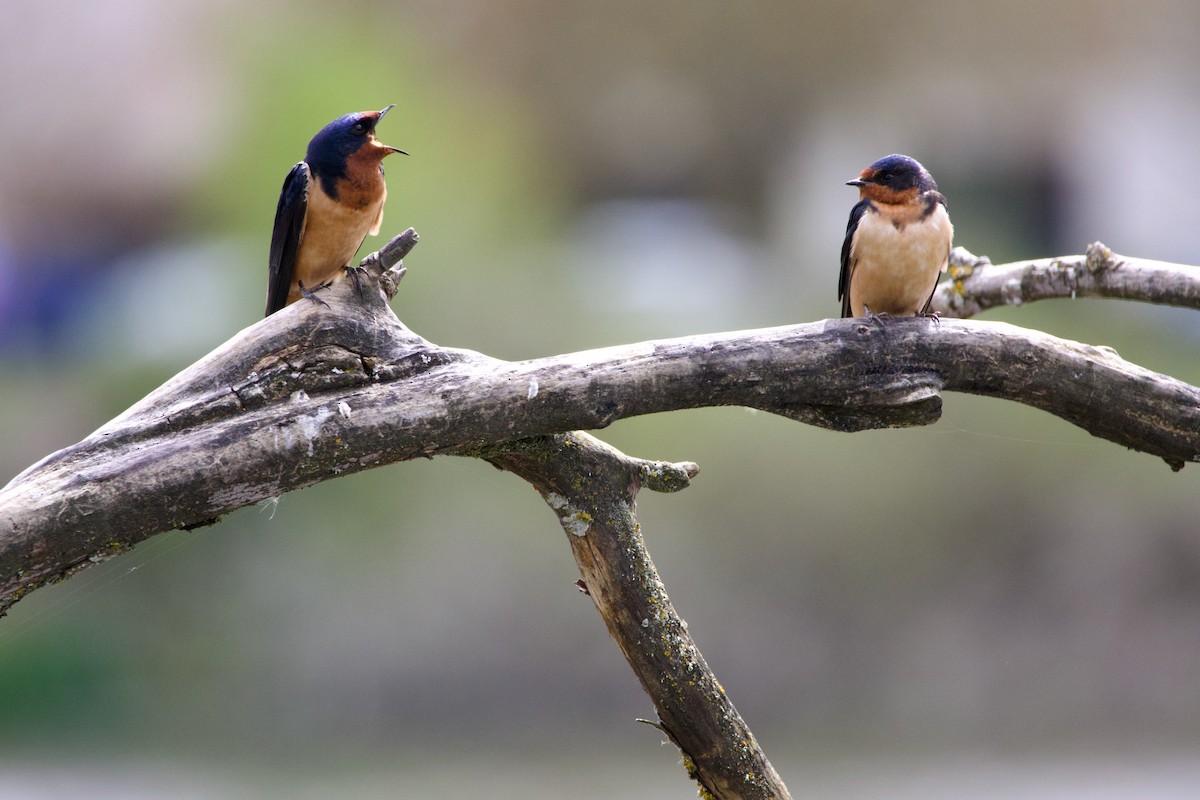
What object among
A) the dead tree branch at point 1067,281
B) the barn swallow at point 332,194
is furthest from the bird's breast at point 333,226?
the dead tree branch at point 1067,281

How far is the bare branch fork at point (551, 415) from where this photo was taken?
85.5 inches

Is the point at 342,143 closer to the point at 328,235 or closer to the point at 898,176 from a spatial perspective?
the point at 328,235

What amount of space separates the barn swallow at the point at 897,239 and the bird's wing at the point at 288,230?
1.31 m

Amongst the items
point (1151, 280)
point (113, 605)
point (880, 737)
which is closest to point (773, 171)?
point (880, 737)

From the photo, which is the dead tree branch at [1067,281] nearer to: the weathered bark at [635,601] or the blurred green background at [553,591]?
the weathered bark at [635,601]

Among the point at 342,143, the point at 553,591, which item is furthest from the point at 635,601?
the point at 553,591

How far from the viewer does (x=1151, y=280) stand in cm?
328

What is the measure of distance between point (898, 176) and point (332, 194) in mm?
1372

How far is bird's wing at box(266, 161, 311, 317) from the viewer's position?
3162mm

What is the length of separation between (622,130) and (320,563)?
7.90 metres

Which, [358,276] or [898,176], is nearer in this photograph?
[358,276]

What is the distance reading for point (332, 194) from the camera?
3.15 m

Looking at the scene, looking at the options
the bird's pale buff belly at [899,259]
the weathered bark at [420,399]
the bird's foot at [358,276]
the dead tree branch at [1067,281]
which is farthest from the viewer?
the dead tree branch at [1067,281]

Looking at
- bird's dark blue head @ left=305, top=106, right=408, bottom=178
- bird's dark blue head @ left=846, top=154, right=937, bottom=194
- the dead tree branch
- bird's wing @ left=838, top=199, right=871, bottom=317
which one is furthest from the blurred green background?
bird's dark blue head @ left=305, top=106, right=408, bottom=178
